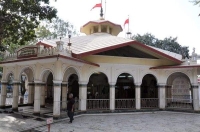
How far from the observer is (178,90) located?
60.0 feet

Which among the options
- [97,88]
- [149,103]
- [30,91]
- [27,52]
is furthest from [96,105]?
[27,52]

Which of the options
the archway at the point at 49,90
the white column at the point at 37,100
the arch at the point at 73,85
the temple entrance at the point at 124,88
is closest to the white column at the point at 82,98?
the white column at the point at 37,100

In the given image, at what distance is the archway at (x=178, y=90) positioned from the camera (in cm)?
1714

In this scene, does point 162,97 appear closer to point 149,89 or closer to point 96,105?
point 149,89

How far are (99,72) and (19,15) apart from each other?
6.91 meters

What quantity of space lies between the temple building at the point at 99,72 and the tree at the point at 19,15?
1248mm

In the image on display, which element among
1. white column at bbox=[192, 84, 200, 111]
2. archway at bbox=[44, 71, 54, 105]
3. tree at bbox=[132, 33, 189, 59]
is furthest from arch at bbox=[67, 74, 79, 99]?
tree at bbox=[132, 33, 189, 59]

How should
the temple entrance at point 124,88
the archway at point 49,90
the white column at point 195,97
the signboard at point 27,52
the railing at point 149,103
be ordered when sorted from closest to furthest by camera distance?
the signboard at point 27,52
the white column at point 195,97
the railing at point 149,103
the archway at point 49,90
the temple entrance at point 124,88

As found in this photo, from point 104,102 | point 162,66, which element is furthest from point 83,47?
point 162,66

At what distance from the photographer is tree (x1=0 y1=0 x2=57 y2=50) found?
10.8 m

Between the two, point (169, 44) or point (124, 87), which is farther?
point (169, 44)

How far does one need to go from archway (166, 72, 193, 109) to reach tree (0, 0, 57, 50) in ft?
38.6

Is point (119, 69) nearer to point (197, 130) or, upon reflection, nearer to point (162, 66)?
point (162, 66)

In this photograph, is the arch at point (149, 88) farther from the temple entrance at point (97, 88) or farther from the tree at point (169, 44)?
the tree at point (169, 44)
